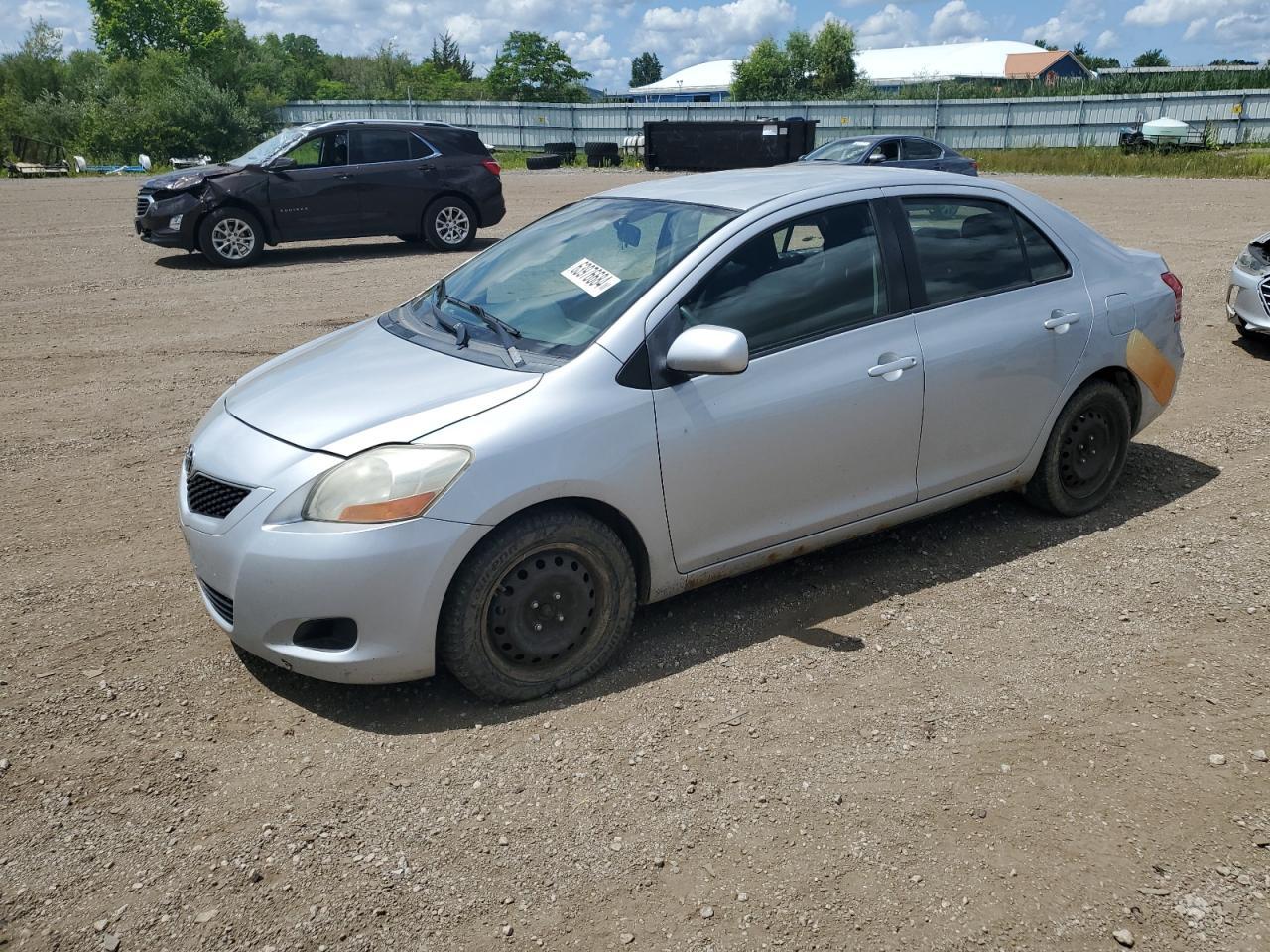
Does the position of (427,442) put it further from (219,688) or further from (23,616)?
(23,616)

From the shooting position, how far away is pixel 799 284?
4051mm

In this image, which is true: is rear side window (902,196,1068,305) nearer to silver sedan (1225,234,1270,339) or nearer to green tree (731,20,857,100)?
silver sedan (1225,234,1270,339)

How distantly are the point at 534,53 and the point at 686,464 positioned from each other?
333 ft

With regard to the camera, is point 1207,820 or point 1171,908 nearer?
point 1171,908

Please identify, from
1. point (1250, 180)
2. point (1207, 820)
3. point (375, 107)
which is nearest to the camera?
point (1207, 820)

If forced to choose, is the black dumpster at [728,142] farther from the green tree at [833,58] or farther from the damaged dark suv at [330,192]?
the green tree at [833,58]

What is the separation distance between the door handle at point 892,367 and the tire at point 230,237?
1154cm

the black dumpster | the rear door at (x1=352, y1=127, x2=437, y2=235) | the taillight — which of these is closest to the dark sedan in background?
the rear door at (x1=352, y1=127, x2=437, y2=235)

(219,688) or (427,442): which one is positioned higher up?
(427,442)

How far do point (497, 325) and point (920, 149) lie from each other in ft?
61.1

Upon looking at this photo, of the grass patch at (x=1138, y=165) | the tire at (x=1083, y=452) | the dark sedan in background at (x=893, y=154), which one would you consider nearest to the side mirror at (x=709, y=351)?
the tire at (x=1083, y=452)

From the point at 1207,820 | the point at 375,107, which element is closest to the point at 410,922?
the point at 1207,820

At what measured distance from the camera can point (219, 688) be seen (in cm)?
373

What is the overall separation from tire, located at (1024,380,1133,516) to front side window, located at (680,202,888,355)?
1.30 meters
